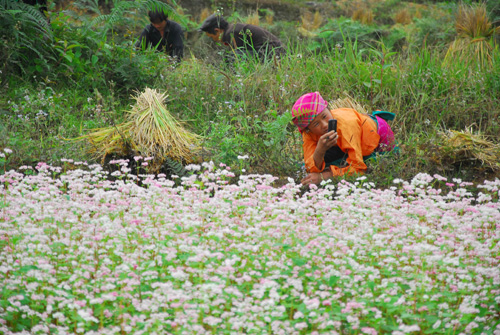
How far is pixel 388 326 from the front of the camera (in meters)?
2.39

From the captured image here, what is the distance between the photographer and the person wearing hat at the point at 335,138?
443cm

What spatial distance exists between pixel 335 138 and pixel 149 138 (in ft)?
6.27

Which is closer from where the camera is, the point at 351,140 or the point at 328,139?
the point at 328,139

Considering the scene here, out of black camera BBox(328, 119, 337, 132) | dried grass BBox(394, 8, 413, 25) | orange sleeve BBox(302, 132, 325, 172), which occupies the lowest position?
orange sleeve BBox(302, 132, 325, 172)

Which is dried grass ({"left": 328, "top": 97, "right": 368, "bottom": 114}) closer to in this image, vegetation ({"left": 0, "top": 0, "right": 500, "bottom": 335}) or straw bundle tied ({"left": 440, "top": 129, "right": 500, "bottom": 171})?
vegetation ({"left": 0, "top": 0, "right": 500, "bottom": 335})

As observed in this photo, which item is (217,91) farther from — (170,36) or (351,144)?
(170,36)

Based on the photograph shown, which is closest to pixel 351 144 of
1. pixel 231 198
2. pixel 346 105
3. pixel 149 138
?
pixel 346 105

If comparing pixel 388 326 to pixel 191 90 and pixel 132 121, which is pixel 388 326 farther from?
pixel 191 90

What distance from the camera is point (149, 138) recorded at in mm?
4965

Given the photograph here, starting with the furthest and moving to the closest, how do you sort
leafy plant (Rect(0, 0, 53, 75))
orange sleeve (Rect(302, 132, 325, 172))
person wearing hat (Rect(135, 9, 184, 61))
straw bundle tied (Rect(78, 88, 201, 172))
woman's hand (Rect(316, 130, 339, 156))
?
1. person wearing hat (Rect(135, 9, 184, 61))
2. leafy plant (Rect(0, 0, 53, 75))
3. straw bundle tied (Rect(78, 88, 201, 172))
4. orange sleeve (Rect(302, 132, 325, 172))
5. woman's hand (Rect(316, 130, 339, 156))

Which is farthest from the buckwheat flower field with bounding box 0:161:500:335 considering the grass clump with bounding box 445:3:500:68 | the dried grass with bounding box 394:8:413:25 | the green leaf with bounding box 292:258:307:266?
the dried grass with bounding box 394:8:413:25

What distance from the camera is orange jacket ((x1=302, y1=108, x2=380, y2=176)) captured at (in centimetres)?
449

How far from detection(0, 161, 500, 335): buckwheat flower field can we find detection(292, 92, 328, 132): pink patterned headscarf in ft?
4.33

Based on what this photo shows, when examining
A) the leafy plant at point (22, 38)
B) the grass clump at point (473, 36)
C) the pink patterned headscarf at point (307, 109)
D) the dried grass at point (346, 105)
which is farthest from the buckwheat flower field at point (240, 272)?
the grass clump at point (473, 36)
